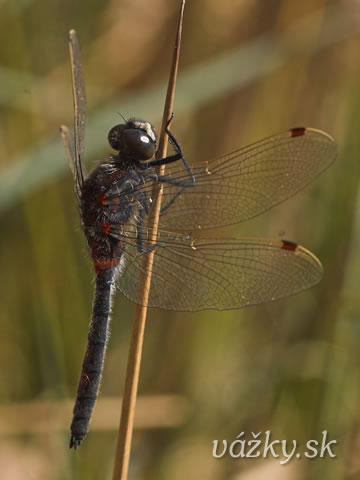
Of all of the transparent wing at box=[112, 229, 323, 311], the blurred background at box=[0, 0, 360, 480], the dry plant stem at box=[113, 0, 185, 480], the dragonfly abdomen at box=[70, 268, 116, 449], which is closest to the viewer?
the dry plant stem at box=[113, 0, 185, 480]

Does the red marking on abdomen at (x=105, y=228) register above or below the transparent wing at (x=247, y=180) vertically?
below

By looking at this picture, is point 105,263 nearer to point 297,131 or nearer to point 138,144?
point 138,144

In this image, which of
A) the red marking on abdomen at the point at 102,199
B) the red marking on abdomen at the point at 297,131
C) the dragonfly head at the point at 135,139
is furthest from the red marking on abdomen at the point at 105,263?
the red marking on abdomen at the point at 297,131

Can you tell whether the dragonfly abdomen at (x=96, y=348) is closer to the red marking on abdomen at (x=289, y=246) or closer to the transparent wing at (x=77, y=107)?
the transparent wing at (x=77, y=107)

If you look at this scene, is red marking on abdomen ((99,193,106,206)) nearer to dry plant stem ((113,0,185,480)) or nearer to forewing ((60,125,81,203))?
forewing ((60,125,81,203))

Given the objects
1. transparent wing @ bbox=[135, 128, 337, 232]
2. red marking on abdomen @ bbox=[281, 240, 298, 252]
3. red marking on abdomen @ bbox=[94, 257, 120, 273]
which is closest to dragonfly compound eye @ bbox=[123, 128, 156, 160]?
transparent wing @ bbox=[135, 128, 337, 232]

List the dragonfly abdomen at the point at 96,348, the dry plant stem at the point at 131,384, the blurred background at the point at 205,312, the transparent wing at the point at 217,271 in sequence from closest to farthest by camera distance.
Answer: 1. the dry plant stem at the point at 131,384
2. the transparent wing at the point at 217,271
3. the dragonfly abdomen at the point at 96,348
4. the blurred background at the point at 205,312
